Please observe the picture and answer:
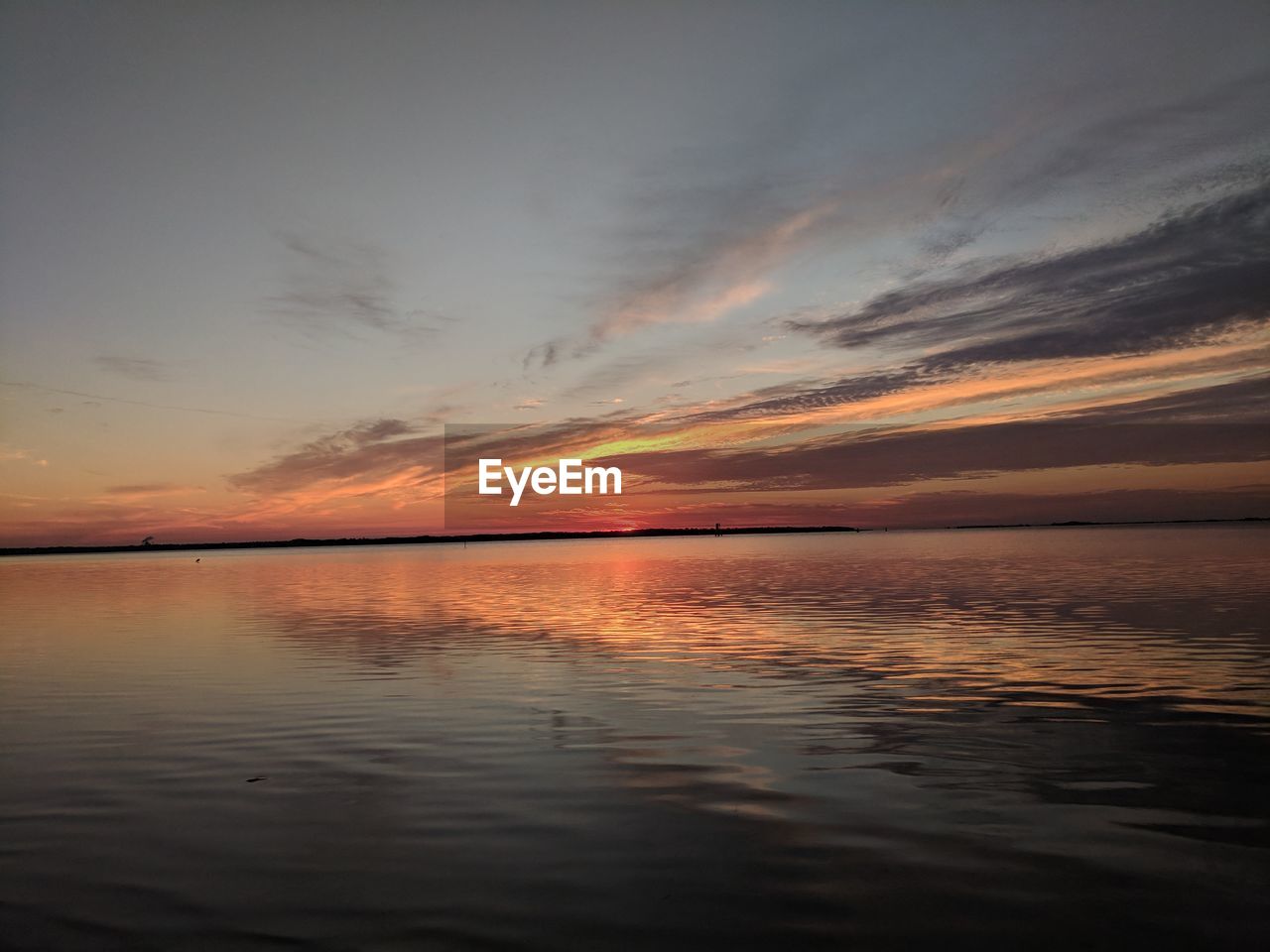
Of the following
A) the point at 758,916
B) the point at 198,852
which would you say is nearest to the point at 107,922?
the point at 198,852

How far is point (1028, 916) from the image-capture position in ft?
29.1

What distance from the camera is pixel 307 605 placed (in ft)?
179

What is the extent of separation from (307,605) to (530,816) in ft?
153

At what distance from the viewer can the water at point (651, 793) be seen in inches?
357

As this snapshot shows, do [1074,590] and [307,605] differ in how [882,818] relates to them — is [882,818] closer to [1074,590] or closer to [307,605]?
[1074,590]

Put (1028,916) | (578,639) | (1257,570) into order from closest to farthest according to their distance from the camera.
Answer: (1028,916) < (578,639) < (1257,570)

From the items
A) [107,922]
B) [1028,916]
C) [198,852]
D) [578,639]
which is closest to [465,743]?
[198,852]

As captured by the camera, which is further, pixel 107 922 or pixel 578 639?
pixel 578 639

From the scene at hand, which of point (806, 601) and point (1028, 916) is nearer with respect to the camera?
point (1028, 916)

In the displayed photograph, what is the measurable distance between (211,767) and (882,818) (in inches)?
489

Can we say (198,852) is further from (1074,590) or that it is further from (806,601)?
(1074,590)

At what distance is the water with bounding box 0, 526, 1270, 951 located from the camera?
9.06 meters

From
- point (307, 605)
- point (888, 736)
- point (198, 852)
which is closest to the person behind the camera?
point (198, 852)

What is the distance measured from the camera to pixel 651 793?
13.7 m
